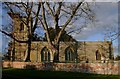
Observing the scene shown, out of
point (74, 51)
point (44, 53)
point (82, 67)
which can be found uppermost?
point (74, 51)

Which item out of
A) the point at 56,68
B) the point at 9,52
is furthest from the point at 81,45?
the point at 56,68

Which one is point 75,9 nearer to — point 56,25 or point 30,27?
point 56,25

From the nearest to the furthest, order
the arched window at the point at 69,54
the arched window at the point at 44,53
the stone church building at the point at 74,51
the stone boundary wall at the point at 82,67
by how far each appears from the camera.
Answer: the stone boundary wall at the point at 82,67
the stone church building at the point at 74,51
the arched window at the point at 44,53
the arched window at the point at 69,54

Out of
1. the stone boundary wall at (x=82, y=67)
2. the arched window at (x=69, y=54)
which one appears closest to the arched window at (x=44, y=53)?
the arched window at (x=69, y=54)

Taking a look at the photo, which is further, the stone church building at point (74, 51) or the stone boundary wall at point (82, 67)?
the stone church building at point (74, 51)

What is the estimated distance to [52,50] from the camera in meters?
29.4

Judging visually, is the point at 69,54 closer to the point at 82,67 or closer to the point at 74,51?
the point at 74,51

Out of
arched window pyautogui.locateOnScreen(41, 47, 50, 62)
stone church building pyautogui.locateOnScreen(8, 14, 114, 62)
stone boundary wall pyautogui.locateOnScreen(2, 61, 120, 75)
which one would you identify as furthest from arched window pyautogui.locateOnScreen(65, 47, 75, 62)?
stone boundary wall pyautogui.locateOnScreen(2, 61, 120, 75)

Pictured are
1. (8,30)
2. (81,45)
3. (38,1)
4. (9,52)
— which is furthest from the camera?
(81,45)

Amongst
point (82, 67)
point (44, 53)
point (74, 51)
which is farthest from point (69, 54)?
point (82, 67)

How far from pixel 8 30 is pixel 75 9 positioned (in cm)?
846

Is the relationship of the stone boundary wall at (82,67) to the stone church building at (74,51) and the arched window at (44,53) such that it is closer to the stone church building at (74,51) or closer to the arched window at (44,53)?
the stone church building at (74,51)

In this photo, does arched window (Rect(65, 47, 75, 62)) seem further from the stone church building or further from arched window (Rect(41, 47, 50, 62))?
arched window (Rect(41, 47, 50, 62))

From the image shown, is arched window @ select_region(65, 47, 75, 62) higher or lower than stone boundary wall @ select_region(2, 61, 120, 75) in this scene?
higher
